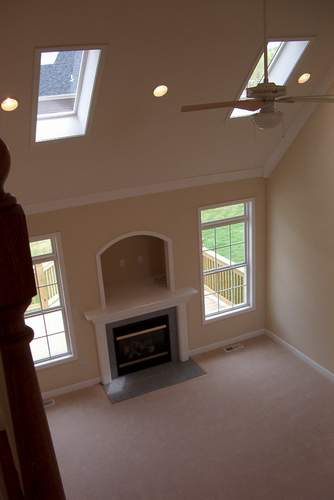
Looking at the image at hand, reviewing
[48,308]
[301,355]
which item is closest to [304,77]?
[301,355]

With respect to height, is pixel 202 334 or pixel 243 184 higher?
pixel 243 184

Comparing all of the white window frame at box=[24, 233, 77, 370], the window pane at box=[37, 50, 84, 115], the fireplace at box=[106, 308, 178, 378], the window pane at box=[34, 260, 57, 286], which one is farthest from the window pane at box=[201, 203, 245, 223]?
the window pane at box=[37, 50, 84, 115]

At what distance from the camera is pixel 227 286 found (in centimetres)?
733

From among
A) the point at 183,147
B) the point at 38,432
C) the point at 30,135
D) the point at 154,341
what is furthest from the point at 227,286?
the point at 38,432

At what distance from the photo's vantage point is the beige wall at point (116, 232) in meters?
5.89

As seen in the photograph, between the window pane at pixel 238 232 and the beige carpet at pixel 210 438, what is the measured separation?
76.8 inches

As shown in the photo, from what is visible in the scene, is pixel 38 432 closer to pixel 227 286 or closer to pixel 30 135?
pixel 30 135

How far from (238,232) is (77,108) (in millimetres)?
3396

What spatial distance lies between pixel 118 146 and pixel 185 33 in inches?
61.9

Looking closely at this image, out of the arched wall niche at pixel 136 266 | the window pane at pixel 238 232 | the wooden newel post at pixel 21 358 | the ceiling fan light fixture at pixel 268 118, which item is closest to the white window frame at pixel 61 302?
the arched wall niche at pixel 136 266

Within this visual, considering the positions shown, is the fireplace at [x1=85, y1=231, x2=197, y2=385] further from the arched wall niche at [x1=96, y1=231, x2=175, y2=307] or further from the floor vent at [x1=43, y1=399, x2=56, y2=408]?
the floor vent at [x1=43, y1=399, x2=56, y2=408]

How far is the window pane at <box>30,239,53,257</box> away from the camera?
5.83 metres

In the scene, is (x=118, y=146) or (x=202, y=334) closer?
(x=118, y=146)

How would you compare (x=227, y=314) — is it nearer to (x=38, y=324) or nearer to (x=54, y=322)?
(x=54, y=322)
